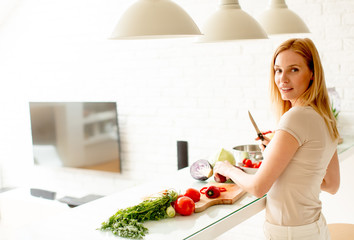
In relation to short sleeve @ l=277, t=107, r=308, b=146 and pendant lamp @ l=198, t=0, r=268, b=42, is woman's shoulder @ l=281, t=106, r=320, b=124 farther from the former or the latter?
pendant lamp @ l=198, t=0, r=268, b=42

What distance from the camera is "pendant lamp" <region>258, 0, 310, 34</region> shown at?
8.14 ft

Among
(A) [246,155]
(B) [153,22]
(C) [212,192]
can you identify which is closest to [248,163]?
(A) [246,155]

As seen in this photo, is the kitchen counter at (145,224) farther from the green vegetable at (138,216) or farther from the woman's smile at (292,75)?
the woman's smile at (292,75)

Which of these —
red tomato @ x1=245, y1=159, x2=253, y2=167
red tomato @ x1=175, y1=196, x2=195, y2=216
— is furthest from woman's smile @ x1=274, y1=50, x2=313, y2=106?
red tomato @ x1=175, y1=196, x2=195, y2=216

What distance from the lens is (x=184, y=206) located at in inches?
72.0

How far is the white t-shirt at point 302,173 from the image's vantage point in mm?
1769

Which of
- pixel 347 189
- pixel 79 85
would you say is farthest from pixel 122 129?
pixel 347 189

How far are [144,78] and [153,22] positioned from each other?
279 cm

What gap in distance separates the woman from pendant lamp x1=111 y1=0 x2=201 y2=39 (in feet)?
1.53

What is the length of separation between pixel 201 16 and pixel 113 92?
1.18 metres

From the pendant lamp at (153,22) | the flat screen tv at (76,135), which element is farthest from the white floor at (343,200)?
the pendant lamp at (153,22)

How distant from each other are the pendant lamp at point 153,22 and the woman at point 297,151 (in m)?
0.47

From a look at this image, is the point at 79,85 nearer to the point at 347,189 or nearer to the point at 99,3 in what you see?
the point at 99,3

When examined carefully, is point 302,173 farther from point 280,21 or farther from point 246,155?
point 280,21
